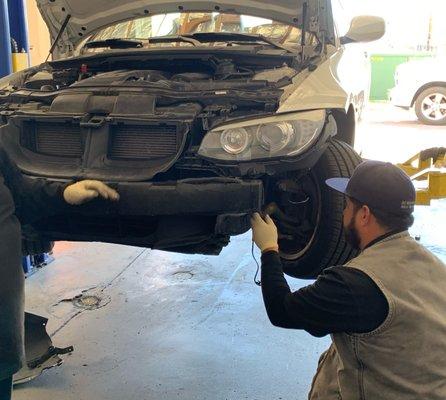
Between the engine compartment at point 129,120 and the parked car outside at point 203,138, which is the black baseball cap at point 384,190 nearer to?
the parked car outside at point 203,138

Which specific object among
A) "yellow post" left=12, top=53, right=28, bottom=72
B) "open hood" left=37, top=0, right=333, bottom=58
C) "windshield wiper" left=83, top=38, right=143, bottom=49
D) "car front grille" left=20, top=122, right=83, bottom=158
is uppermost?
"open hood" left=37, top=0, right=333, bottom=58

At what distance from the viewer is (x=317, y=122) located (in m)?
2.19

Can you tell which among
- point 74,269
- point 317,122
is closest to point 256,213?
point 317,122

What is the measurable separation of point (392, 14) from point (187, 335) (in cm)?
1785

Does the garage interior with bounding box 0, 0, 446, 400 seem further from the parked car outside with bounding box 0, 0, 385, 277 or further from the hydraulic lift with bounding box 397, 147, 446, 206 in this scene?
the parked car outside with bounding box 0, 0, 385, 277

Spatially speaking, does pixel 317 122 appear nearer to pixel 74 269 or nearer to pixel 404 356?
pixel 404 356

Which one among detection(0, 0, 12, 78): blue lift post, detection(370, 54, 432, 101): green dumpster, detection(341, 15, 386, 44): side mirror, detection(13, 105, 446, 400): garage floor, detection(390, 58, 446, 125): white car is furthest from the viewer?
detection(370, 54, 432, 101): green dumpster

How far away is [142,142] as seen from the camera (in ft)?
7.80

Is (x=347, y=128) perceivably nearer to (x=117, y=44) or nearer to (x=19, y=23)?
(x=117, y=44)

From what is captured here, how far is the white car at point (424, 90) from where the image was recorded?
1035 centimetres

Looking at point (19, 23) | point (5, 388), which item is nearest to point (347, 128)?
point (5, 388)

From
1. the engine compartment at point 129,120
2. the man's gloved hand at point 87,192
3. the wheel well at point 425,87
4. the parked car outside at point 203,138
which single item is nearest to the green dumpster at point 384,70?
the wheel well at point 425,87

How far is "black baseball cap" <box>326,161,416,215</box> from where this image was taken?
1.67 meters

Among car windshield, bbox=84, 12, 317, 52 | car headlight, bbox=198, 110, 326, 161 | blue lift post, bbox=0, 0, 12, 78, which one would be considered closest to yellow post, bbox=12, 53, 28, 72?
blue lift post, bbox=0, 0, 12, 78
